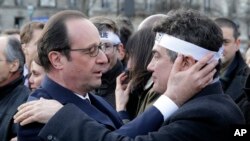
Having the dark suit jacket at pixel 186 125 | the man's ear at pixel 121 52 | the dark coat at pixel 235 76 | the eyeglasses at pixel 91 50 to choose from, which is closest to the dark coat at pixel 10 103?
the man's ear at pixel 121 52

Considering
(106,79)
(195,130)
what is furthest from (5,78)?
(195,130)

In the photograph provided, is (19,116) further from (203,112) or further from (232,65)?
(232,65)

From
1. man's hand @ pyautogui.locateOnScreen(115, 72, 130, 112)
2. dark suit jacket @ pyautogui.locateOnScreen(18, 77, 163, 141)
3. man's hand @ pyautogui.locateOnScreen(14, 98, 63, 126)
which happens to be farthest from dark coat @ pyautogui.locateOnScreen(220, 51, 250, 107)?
man's hand @ pyautogui.locateOnScreen(14, 98, 63, 126)

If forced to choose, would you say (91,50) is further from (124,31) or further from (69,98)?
(124,31)

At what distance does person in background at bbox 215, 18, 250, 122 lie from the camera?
6.83m

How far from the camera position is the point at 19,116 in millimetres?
3662

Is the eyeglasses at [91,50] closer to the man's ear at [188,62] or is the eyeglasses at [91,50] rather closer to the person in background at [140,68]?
the man's ear at [188,62]

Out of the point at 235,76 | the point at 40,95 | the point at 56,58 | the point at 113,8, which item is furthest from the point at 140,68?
the point at 113,8

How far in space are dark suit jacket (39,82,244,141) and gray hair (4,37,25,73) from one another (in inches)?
107

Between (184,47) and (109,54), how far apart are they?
9.79ft

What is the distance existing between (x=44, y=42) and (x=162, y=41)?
80 cm

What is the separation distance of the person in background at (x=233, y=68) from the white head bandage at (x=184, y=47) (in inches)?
107

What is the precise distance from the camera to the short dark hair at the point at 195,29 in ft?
11.8

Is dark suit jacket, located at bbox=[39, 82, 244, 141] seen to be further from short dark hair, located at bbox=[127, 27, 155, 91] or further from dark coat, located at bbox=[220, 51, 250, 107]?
dark coat, located at bbox=[220, 51, 250, 107]
